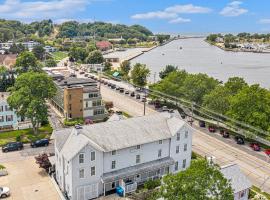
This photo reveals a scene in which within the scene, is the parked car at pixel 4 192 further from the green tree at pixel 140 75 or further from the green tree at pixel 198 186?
the green tree at pixel 140 75

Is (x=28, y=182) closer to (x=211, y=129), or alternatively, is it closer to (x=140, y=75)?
(x=211, y=129)

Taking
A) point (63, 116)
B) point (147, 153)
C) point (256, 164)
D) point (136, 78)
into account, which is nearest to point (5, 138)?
point (63, 116)

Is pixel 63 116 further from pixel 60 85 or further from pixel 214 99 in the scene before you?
pixel 214 99

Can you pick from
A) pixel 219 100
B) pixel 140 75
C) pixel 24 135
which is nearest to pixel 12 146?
pixel 24 135

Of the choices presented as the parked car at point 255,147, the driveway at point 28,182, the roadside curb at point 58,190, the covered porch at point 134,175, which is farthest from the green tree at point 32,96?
the parked car at point 255,147

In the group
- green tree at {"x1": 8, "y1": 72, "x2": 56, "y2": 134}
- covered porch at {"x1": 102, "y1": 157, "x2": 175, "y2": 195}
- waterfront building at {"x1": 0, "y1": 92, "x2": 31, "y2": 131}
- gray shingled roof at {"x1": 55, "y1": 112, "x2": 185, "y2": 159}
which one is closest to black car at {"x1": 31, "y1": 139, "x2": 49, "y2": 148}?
green tree at {"x1": 8, "y1": 72, "x2": 56, "y2": 134}

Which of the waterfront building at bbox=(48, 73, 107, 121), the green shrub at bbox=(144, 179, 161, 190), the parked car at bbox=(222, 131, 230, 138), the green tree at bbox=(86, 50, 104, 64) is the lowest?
the green shrub at bbox=(144, 179, 161, 190)

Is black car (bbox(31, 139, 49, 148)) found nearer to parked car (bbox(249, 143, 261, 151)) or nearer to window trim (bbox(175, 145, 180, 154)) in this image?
window trim (bbox(175, 145, 180, 154))
